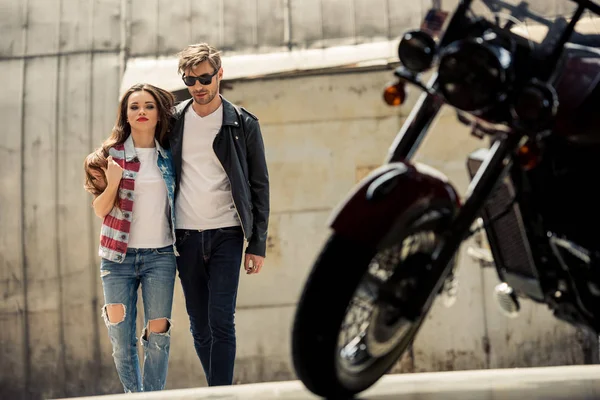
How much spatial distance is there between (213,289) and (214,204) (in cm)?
39

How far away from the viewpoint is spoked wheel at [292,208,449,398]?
2.64 m

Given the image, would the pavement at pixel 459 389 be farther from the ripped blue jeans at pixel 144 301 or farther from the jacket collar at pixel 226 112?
the jacket collar at pixel 226 112

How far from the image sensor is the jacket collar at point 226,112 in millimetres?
4715

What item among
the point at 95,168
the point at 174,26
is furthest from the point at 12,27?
the point at 95,168

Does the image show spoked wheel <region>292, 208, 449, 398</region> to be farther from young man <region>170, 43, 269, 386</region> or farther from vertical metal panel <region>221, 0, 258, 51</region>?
vertical metal panel <region>221, 0, 258, 51</region>

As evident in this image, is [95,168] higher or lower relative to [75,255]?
higher

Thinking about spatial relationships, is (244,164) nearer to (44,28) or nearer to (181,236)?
(181,236)

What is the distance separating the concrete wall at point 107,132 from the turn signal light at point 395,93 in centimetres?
558

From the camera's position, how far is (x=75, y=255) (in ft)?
29.5

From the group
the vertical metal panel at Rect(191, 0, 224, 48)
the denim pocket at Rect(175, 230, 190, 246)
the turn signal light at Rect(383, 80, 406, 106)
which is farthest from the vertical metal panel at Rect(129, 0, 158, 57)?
the turn signal light at Rect(383, 80, 406, 106)

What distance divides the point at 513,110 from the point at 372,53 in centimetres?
592


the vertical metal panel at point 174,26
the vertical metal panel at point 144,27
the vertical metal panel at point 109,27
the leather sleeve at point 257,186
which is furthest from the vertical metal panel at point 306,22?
the leather sleeve at point 257,186

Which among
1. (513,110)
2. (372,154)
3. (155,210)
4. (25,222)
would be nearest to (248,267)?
(155,210)

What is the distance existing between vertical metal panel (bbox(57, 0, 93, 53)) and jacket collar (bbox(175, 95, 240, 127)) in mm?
4571
